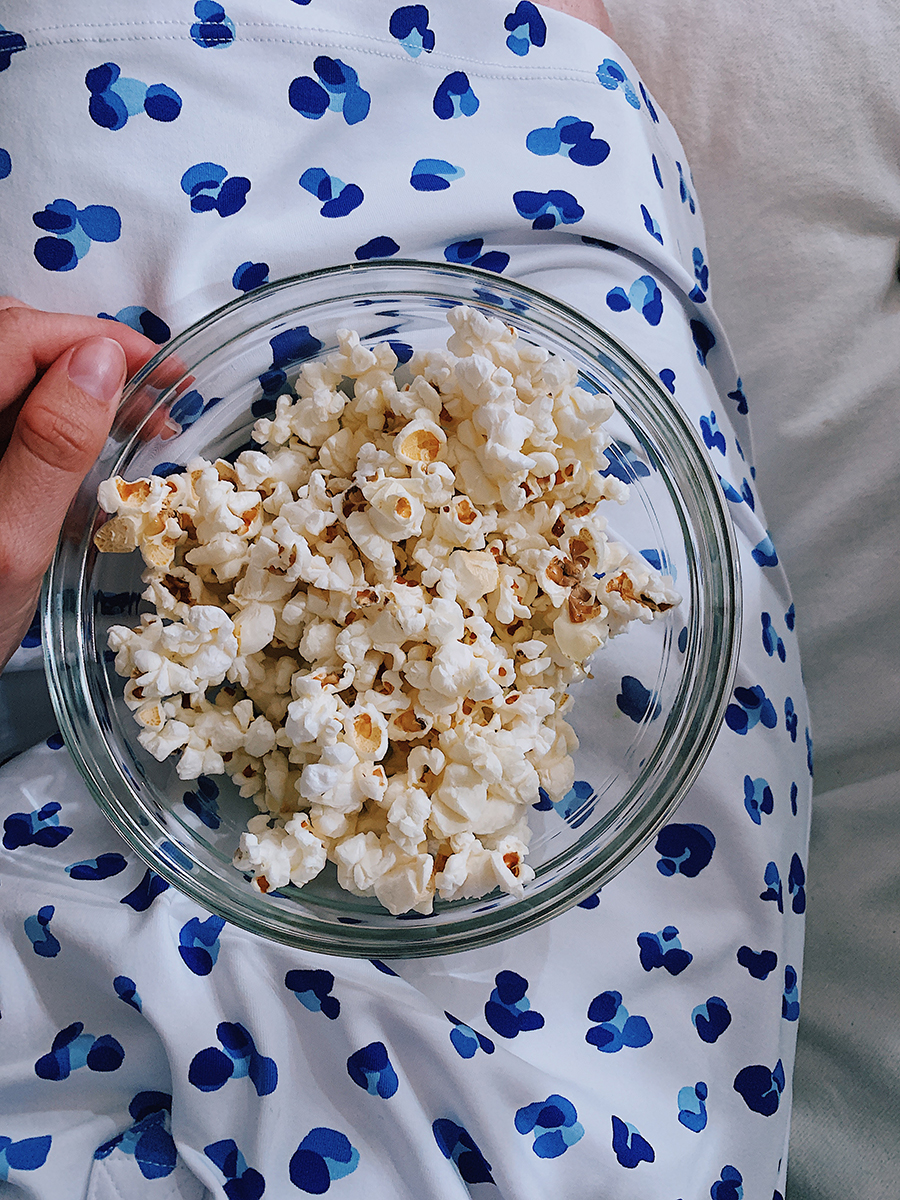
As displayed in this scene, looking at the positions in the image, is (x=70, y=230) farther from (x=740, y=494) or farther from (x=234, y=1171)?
(x=234, y=1171)

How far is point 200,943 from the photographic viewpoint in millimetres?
676

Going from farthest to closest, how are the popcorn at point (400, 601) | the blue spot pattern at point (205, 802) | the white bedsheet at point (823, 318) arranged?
the white bedsheet at point (823, 318) < the blue spot pattern at point (205, 802) < the popcorn at point (400, 601)

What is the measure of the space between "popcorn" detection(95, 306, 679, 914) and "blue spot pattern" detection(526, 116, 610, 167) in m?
0.25

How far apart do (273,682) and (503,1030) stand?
33cm

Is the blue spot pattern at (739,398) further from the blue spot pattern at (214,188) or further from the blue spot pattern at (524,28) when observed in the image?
the blue spot pattern at (214,188)

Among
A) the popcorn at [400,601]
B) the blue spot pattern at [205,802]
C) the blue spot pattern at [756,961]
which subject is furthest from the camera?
the blue spot pattern at [756,961]

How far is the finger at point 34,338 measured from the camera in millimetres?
598

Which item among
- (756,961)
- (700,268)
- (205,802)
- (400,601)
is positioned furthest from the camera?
(700,268)

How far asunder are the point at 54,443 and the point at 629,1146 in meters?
0.63

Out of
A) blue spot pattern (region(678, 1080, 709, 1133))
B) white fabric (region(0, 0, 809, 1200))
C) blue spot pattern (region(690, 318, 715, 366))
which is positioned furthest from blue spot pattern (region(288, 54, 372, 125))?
blue spot pattern (region(678, 1080, 709, 1133))

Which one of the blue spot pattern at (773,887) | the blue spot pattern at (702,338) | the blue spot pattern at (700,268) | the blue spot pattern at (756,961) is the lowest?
the blue spot pattern at (756,961)

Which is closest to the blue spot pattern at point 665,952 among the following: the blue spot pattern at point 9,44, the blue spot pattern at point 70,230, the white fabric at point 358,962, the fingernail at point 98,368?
the white fabric at point 358,962

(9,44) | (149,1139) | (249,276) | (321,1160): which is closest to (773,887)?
(321,1160)

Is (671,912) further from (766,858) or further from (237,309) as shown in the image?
(237,309)
